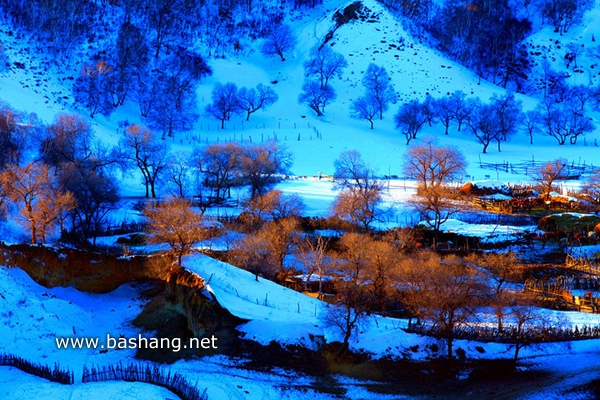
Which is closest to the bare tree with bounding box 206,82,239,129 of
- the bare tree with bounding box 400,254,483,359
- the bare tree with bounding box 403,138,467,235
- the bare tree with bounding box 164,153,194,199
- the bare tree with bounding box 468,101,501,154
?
the bare tree with bounding box 164,153,194,199

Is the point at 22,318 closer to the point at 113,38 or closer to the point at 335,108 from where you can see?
the point at 335,108

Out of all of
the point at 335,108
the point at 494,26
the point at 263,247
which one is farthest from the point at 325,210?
the point at 494,26

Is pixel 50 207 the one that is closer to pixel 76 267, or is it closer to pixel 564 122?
pixel 76 267

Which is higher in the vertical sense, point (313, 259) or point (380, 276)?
point (313, 259)

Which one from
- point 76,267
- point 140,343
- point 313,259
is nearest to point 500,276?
point 313,259

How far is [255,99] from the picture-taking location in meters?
90.9

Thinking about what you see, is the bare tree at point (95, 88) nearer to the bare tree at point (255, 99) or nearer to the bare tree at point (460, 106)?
the bare tree at point (255, 99)

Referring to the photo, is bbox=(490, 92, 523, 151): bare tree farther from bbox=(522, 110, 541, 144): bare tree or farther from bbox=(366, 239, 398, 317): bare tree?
bbox=(366, 239, 398, 317): bare tree

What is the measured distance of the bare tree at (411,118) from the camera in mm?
79625

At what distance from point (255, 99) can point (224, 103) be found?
5937 millimetres

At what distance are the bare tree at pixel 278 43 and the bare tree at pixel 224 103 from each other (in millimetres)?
18875

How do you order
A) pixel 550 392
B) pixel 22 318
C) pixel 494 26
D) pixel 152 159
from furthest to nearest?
1. pixel 494 26
2. pixel 152 159
3. pixel 22 318
4. pixel 550 392

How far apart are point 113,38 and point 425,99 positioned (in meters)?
53.6

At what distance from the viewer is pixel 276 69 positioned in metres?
104
